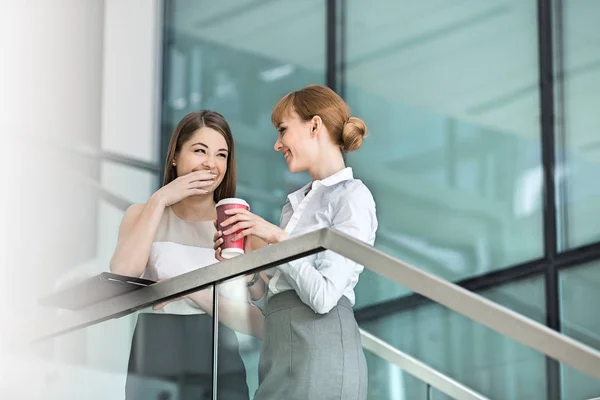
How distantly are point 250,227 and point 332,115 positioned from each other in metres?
0.43

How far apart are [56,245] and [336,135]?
12.4 ft

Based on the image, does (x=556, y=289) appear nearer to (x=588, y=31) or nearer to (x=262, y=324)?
(x=588, y=31)

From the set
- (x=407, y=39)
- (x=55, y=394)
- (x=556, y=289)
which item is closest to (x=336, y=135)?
(x=55, y=394)

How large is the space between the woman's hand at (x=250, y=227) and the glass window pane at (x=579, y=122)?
266 centimetres

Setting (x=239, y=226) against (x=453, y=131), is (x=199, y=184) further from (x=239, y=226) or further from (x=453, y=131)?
(x=453, y=131)

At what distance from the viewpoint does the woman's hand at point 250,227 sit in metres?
2.35

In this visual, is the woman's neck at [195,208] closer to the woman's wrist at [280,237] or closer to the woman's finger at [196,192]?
the woman's finger at [196,192]

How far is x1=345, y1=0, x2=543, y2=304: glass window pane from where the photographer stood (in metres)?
4.98

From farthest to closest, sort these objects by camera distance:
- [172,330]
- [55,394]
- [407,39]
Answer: [407,39] → [55,394] → [172,330]

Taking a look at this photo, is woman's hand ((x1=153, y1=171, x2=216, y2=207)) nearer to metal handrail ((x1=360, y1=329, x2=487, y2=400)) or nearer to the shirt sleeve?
the shirt sleeve

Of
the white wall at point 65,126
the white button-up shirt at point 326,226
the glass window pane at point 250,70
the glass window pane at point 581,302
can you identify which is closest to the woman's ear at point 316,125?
the white button-up shirt at point 326,226

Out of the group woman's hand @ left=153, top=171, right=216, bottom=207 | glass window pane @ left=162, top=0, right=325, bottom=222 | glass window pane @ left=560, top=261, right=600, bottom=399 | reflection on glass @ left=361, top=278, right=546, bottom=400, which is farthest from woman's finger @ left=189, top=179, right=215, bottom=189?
glass window pane @ left=162, top=0, right=325, bottom=222

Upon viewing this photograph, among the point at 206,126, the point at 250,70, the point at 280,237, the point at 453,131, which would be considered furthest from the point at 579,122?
the point at 280,237

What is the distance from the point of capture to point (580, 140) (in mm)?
4805
